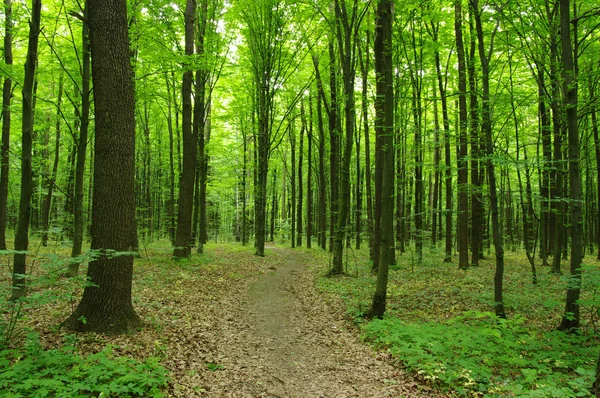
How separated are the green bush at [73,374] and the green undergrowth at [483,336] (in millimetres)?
4024

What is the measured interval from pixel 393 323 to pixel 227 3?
650 inches

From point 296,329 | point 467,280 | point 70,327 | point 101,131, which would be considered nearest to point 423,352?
point 296,329

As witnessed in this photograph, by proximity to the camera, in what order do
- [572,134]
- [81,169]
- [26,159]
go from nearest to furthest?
[26,159], [572,134], [81,169]

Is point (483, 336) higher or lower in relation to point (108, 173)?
lower

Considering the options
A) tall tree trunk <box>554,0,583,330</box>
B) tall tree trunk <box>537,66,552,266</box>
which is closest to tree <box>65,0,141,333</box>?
tall tree trunk <box>554,0,583,330</box>

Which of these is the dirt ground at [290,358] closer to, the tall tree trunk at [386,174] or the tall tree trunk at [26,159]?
the tall tree trunk at [386,174]

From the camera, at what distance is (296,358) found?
20.1 ft

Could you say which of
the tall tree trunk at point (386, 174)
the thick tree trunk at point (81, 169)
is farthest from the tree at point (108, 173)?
the tall tree trunk at point (386, 174)


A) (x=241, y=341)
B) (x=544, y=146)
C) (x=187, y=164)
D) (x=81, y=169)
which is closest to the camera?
(x=241, y=341)

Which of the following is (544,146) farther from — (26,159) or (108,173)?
(26,159)

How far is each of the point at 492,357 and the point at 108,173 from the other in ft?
23.9

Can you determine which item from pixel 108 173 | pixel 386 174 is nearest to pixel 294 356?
pixel 386 174

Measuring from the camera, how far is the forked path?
4.94m

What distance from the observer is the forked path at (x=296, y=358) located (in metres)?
4.94
